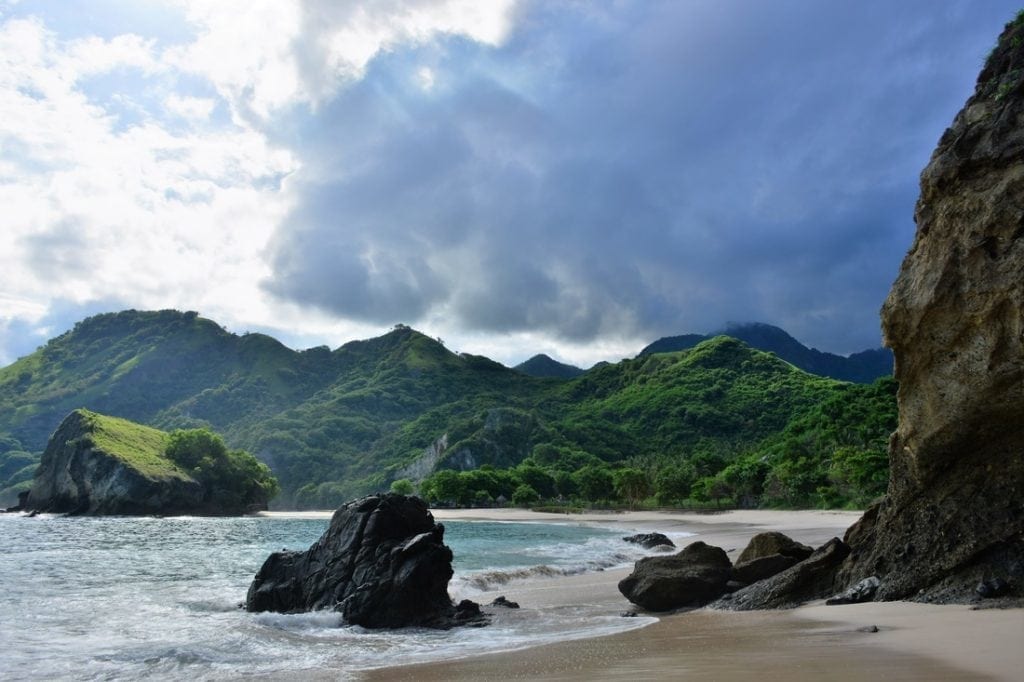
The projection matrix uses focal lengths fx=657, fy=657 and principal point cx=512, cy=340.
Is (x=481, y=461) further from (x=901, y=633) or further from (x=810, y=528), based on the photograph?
(x=901, y=633)

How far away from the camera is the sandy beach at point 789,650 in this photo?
26.0ft

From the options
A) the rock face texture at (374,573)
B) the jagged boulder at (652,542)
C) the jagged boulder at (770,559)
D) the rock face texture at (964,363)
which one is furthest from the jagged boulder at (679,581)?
the jagged boulder at (652,542)

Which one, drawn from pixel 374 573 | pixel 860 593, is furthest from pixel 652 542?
pixel 860 593

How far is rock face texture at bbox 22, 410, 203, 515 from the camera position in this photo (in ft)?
382

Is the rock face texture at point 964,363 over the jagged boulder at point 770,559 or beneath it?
over

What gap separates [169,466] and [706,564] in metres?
135

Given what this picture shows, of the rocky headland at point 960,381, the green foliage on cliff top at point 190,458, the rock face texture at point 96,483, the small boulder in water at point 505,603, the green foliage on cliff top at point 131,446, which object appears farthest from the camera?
the green foliage on cliff top at point 190,458

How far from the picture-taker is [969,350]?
12.1 m

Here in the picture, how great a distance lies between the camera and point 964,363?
40.0ft

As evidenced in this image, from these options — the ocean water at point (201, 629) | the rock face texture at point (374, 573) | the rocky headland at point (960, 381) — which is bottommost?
the ocean water at point (201, 629)

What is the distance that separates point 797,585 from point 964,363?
6.31m

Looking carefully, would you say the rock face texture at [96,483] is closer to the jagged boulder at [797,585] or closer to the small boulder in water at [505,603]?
the small boulder in water at [505,603]

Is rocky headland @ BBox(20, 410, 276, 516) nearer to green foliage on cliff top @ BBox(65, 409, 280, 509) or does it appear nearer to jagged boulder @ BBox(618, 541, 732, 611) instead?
green foliage on cliff top @ BBox(65, 409, 280, 509)

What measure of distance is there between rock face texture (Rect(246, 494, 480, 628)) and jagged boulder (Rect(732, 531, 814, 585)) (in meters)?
7.24
